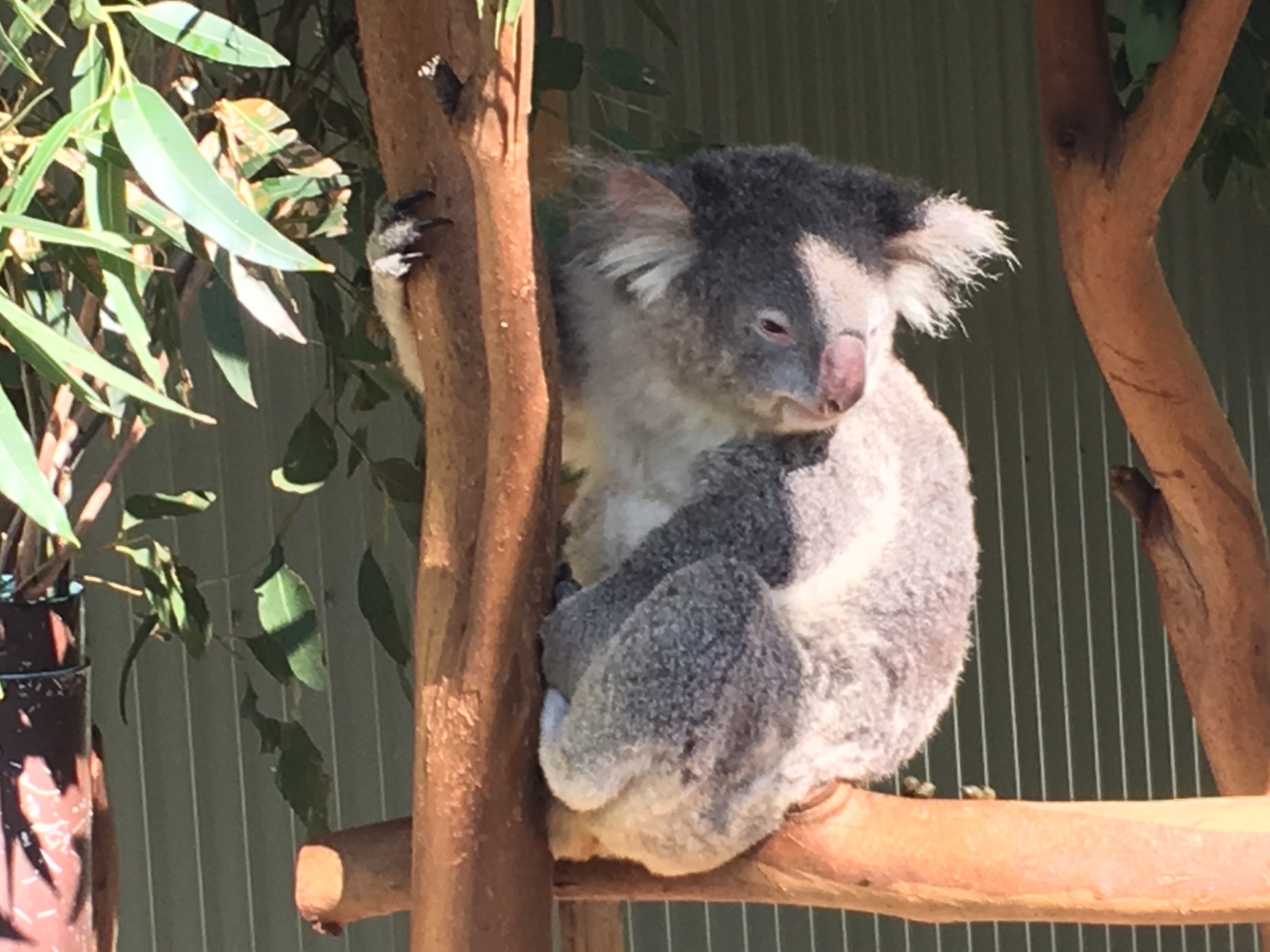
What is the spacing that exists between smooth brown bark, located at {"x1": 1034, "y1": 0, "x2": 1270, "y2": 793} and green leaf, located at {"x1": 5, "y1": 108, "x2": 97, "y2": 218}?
937 millimetres

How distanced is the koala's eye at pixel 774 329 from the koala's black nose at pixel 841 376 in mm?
37

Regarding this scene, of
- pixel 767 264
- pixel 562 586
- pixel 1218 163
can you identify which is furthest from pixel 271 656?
pixel 1218 163

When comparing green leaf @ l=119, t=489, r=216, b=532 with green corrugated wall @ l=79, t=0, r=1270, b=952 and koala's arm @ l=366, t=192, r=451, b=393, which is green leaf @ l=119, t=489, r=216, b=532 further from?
green corrugated wall @ l=79, t=0, r=1270, b=952

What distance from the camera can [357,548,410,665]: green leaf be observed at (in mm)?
1343

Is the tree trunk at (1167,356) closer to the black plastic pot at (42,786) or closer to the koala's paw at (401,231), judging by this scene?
the koala's paw at (401,231)

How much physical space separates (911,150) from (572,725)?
5.80 ft

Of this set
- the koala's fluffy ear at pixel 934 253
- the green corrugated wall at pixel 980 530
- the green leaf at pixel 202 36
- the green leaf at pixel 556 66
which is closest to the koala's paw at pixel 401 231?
the green leaf at pixel 202 36

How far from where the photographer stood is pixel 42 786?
3.60ft

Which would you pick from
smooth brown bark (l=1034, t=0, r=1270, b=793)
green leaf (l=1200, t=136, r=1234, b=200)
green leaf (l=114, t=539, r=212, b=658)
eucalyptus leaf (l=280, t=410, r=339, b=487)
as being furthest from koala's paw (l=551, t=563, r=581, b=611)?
green leaf (l=1200, t=136, r=1234, b=200)

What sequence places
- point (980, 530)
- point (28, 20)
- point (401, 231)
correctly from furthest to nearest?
point (980, 530) → point (401, 231) → point (28, 20)

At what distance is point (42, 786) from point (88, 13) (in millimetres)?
653

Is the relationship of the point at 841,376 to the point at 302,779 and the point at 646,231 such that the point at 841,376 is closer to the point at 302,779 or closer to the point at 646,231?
the point at 646,231

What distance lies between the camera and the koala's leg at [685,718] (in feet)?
3.12

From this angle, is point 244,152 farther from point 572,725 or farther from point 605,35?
point 605,35
